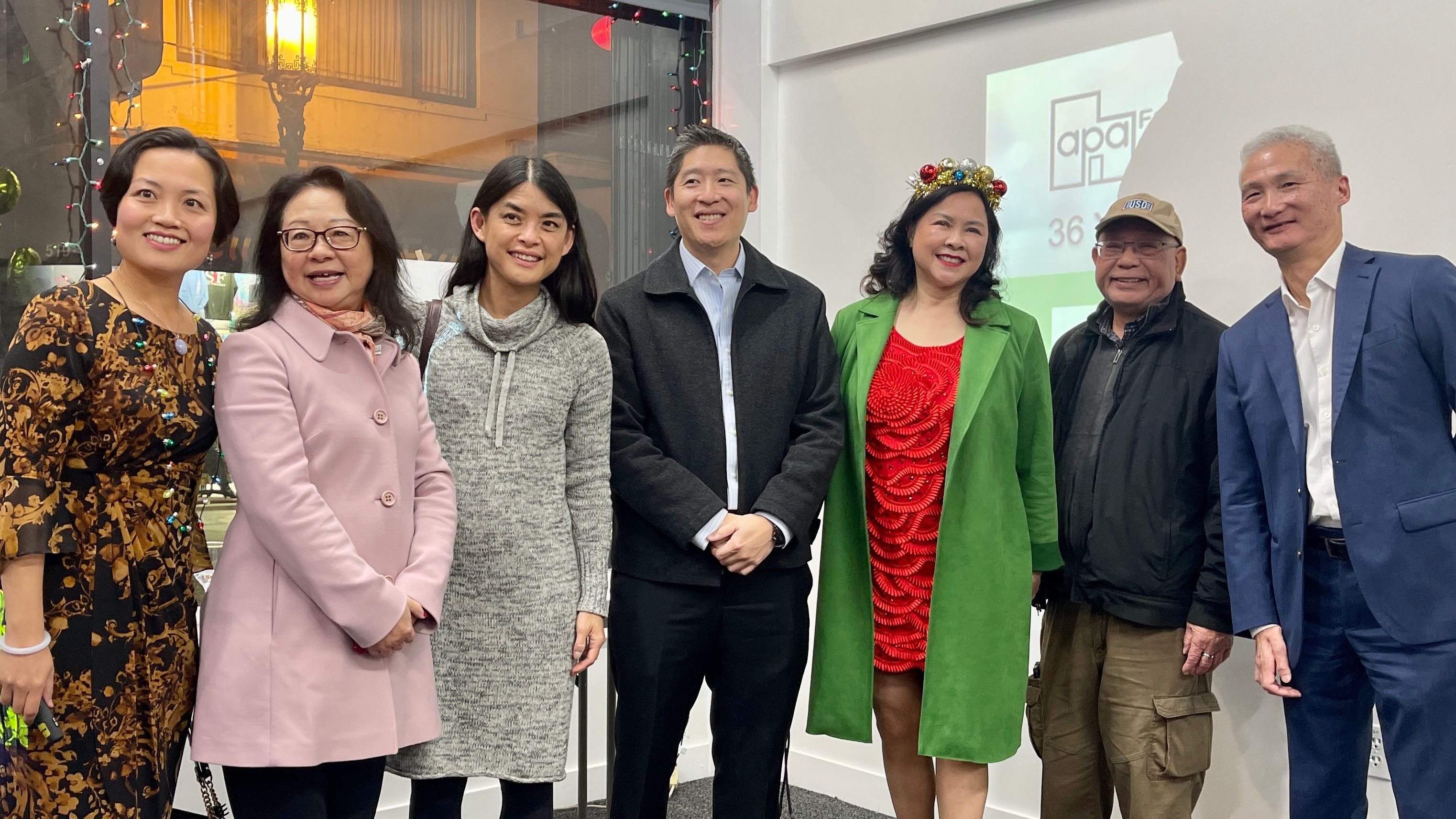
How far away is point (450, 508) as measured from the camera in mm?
1964

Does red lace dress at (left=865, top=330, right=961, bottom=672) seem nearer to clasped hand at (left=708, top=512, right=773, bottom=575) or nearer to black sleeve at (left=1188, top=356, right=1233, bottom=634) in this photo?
clasped hand at (left=708, top=512, right=773, bottom=575)

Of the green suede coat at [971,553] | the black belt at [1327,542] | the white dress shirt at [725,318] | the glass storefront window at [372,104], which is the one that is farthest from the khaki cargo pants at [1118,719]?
the glass storefront window at [372,104]

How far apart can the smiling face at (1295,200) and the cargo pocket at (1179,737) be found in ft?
3.33

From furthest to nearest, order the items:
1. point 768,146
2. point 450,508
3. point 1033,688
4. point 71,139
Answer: point 768,146 < point 71,139 < point 1033,688 < point 450,508

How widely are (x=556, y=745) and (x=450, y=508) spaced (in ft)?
1.65

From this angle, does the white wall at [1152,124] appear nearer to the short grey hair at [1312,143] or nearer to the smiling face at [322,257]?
the short grey hair at [1312,143]

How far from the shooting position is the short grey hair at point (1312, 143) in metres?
2.28

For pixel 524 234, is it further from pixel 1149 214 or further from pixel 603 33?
pixel 603 33

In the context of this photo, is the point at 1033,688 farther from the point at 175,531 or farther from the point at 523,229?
the point at 175,531

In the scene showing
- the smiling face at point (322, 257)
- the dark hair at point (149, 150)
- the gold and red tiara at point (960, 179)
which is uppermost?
the gold and red tiara at point (960, 179)

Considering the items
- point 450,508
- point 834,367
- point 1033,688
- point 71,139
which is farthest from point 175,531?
point 1033,688

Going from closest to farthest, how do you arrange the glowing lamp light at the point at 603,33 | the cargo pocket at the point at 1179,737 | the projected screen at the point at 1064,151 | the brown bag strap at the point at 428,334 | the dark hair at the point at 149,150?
the dark hair at the point at 149,150 < the brown bag strap at the point at 428,334 < the cargo pocket at the point at 1179,737 < the projected screen at the point at 1064,151 < the glowing lamp light at the point at 603,33


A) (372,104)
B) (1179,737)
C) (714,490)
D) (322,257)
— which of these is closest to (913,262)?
(714,490)

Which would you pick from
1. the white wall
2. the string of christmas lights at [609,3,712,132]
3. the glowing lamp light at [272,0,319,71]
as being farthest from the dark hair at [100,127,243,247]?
the string of christmas lights at [609,3,712,132]
